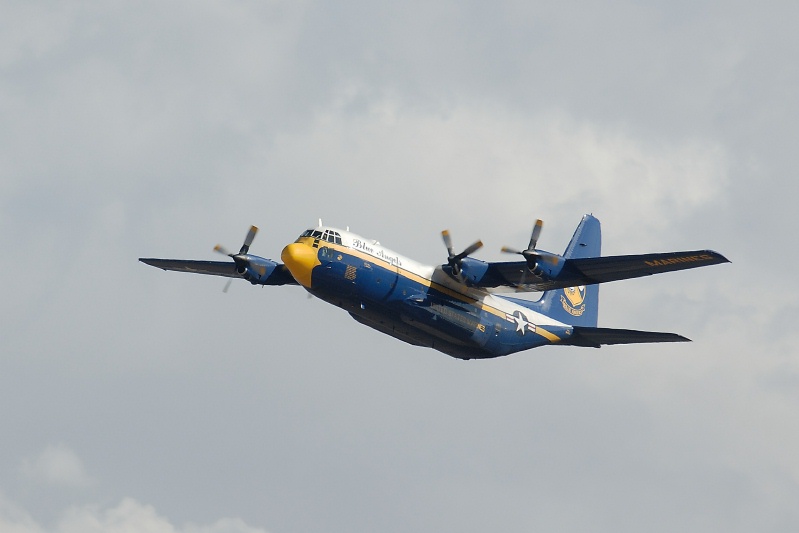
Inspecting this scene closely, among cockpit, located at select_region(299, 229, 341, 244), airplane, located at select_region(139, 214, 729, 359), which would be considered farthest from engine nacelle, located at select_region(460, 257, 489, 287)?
cockpit, located at select_region(299, 229, 341, 244)

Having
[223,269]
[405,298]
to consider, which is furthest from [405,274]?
[223,269]

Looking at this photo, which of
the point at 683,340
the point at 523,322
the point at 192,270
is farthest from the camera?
the point at 192,270

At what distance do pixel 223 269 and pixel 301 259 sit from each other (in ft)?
28.4

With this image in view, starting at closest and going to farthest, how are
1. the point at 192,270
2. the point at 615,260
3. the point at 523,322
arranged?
the point at 615,260
the point at 523,322
the point at 192,270

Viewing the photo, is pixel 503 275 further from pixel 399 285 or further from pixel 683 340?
pixel 683 340

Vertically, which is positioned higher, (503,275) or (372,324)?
(503,275)

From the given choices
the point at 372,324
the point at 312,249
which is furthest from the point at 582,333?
the point at 312,249

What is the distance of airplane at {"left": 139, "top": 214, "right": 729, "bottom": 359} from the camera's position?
42.3 metres

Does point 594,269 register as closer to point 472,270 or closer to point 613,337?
point 472,270

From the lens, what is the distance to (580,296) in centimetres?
5222

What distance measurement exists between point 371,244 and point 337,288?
2.13 m

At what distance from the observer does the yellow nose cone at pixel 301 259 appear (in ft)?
139

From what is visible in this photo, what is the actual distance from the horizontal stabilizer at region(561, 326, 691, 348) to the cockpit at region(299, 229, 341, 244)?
1050 centimetres

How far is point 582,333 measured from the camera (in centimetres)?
4759
